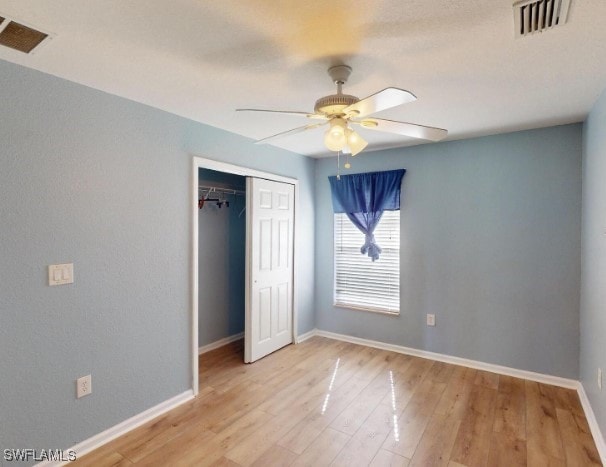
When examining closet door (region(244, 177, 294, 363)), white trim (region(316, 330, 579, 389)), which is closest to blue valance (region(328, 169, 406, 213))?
closet door (region(244, 177, 294, 363))

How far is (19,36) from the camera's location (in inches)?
63.2

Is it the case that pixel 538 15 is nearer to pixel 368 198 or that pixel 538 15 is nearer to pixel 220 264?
pixel 368 198

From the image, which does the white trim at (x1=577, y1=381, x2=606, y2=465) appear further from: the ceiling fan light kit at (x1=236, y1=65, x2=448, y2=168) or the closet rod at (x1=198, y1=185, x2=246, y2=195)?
the closet rod at (x1=198, y1=185, x2=246, y2=195)

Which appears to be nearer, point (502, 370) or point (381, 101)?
point (381, 101)

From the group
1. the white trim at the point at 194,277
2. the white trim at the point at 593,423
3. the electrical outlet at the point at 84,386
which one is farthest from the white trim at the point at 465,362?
the electrical outlet at the point at 84,386

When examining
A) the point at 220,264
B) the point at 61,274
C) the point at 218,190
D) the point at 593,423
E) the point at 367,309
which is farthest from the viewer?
the point at 220,264

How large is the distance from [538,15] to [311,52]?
1.01 meters

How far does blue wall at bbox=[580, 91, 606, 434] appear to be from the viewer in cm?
212

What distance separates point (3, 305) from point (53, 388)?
58 cm

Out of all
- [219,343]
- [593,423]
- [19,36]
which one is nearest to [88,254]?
[19,36]

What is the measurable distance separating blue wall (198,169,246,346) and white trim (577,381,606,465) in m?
3.49

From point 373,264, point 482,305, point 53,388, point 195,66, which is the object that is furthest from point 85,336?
point 482,305

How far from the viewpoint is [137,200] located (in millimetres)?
2422

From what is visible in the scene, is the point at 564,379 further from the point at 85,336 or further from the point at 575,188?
the point at 85,336
